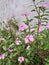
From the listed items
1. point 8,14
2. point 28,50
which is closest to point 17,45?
→ point 28,50

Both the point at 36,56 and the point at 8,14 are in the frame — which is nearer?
the point at 36,56

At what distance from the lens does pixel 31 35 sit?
2406 millimetres

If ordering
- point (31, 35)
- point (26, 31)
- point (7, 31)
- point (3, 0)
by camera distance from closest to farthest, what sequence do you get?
point (31, 35)
point (26, 31)
point (7, 31)
point (3, 0)

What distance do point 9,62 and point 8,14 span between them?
1.21 m

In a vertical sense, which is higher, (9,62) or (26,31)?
(26,31)

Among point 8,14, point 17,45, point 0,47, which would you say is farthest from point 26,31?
point 8,14

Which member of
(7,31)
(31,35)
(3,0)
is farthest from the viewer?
(3,0)

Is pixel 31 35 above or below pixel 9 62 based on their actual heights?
above

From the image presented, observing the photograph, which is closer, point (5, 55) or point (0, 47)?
point (5, 55)

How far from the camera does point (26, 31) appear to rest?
2.59 m

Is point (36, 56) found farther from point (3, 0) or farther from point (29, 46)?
point (3, 0)

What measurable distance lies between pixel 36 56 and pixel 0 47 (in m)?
0.41

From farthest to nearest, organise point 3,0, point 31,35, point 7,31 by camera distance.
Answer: point 3,0
point 7,31
point 31,35

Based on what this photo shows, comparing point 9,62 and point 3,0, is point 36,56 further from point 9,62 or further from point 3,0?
point 3,0
